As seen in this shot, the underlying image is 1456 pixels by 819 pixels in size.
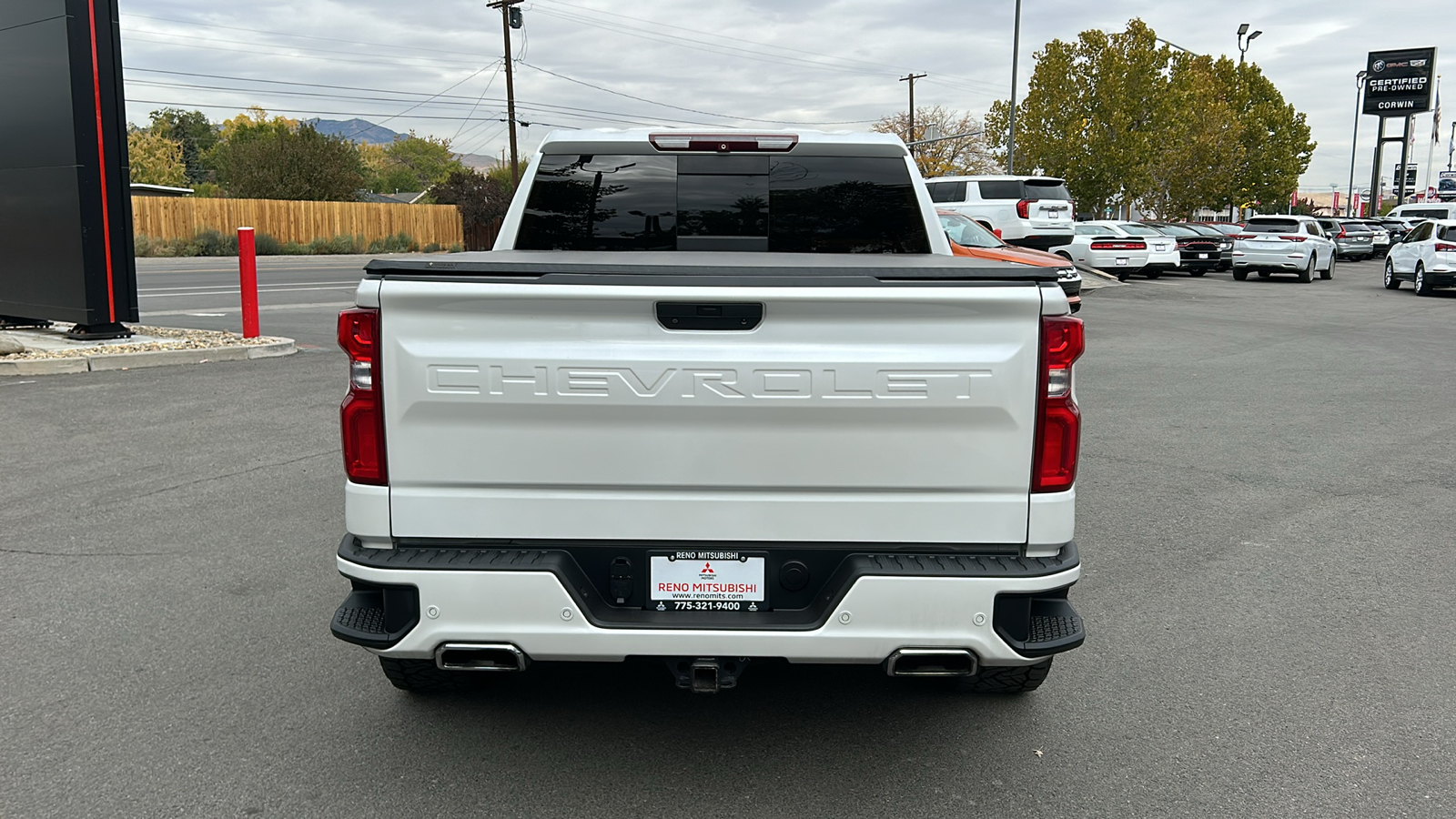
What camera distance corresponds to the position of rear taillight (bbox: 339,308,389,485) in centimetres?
313

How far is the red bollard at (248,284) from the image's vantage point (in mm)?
13617

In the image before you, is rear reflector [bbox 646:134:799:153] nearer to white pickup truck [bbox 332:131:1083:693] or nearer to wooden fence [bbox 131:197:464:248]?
white pickup truck [bbox 332:131:1083:693]

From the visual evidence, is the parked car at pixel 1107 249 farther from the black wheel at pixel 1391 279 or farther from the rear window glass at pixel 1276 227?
the black wheel at pixel 1391 279

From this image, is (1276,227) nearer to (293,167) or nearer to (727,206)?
(727,206)

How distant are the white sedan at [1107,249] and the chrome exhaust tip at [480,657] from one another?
93.0 ft

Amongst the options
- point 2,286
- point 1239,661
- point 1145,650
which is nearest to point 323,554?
point 1145,650

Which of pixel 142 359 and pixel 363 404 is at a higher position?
pixel 363 404

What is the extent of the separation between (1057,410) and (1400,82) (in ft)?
285

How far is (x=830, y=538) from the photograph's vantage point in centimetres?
319

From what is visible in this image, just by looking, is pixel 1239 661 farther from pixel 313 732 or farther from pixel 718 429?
pixel 313 732

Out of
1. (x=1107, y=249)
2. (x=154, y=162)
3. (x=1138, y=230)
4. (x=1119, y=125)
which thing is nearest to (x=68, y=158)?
(x=1107, y=249)

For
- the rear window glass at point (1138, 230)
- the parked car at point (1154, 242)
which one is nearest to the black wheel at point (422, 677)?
the parked car at point (1154, 242)

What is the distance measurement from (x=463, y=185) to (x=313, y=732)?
178ft

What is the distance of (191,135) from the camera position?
11731 cm
